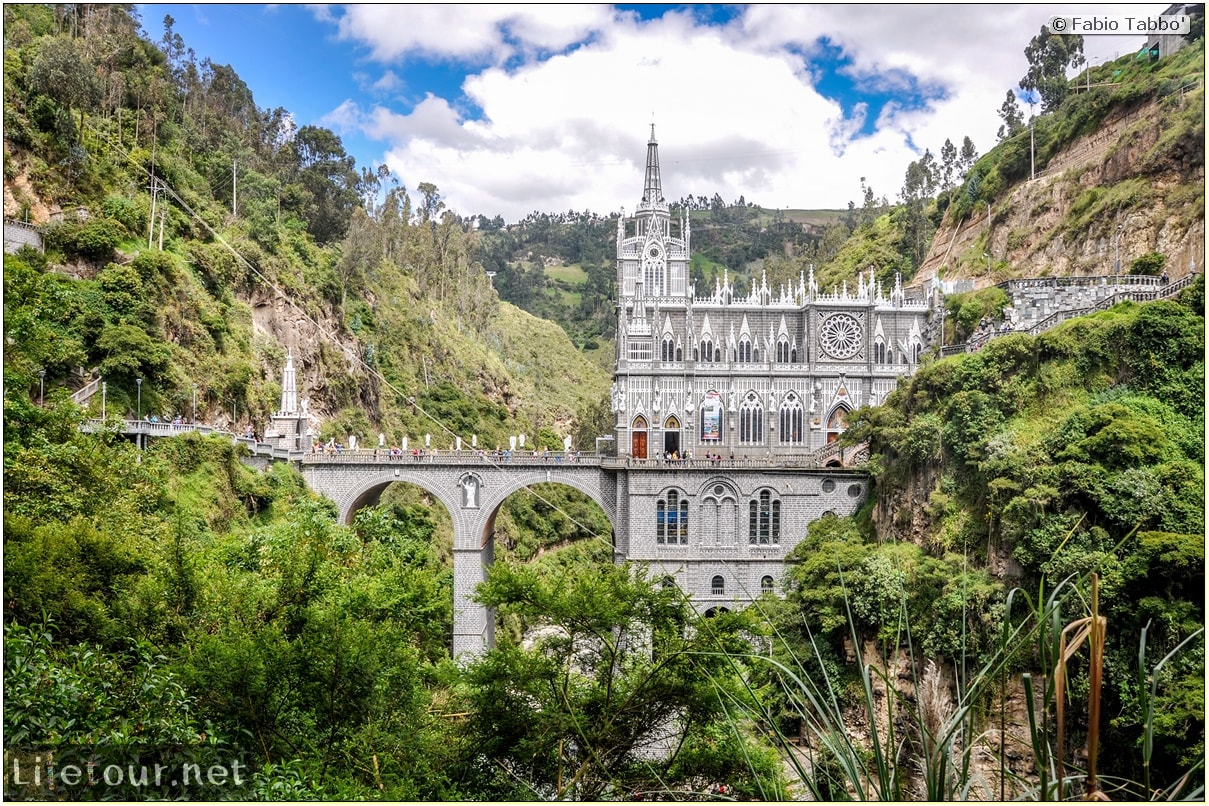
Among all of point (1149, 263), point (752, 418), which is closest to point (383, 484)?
point (752, 418)

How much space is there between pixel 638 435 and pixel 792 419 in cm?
719

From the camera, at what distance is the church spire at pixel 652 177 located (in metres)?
47.4

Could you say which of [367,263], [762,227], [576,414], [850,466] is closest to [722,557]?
[850,466]

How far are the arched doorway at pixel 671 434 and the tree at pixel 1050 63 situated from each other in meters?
36.1

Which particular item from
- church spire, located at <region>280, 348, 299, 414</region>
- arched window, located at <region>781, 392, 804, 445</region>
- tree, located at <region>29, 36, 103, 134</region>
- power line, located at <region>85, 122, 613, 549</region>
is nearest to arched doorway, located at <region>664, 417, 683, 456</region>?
arched window, located at <region>781, 392, 804, 445</region>

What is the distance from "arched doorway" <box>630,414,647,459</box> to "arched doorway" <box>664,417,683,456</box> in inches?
37.5

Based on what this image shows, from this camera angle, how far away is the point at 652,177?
48.1 metres

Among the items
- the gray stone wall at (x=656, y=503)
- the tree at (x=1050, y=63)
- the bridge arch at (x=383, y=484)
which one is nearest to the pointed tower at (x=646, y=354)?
the gray stone wall at (x=656, y=503)

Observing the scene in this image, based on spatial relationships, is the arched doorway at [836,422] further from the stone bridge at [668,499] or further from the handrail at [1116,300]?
the handrail at [1116,300]

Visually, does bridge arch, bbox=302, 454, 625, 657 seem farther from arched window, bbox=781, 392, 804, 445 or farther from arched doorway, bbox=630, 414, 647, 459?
arched window, bbox=781, 392, 804, 445

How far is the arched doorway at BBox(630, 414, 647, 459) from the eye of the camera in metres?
42.1

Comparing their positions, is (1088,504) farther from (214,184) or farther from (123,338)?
(214,184)

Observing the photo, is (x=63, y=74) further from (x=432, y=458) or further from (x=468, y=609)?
(x=468, y=609)

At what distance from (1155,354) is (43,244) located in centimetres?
3788
